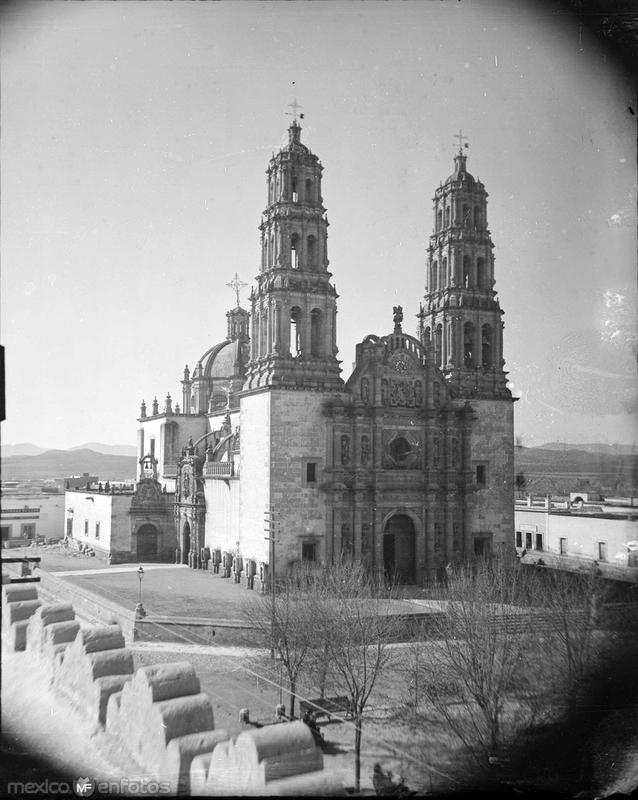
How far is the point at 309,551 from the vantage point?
93.2 ft

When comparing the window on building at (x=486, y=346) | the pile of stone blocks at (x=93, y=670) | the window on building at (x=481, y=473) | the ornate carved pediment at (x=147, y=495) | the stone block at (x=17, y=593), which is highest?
the window on building at (x=486, y=346)

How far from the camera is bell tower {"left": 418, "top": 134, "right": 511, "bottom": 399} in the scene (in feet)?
106

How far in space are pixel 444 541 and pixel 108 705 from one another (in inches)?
857

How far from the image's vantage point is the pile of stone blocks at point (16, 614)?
11.8 m

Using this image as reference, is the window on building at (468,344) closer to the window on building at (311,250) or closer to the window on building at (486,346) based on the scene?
the window on building at (486,346)

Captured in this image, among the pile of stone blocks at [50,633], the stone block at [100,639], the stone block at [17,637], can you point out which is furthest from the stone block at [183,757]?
the stone block at [17,637]

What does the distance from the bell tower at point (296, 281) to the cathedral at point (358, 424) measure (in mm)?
53

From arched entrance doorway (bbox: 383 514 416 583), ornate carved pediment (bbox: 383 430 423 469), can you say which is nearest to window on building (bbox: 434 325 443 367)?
ornate carved pediment (bbox: 383 430 423 469)

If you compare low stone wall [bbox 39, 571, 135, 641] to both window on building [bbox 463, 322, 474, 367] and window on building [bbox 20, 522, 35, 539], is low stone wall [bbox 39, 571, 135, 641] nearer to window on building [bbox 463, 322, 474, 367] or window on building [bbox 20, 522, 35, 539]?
window on building [bbox 20, 522, 35, 539]

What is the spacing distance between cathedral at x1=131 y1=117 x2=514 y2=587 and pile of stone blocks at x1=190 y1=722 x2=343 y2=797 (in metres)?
16.9

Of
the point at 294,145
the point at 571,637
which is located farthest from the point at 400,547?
the point at 294,145

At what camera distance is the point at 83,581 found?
1027 inches

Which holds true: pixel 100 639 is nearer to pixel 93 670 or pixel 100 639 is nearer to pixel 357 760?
pixel 93 670

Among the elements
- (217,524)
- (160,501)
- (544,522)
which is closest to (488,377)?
(544,522)
